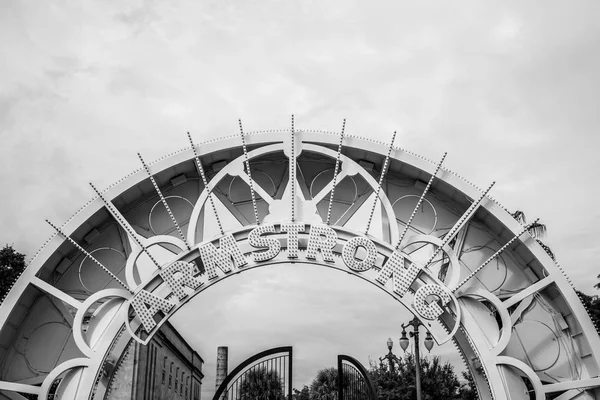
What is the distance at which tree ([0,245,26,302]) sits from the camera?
85.6 feet

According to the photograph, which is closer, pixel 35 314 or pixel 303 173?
pixel 35 314

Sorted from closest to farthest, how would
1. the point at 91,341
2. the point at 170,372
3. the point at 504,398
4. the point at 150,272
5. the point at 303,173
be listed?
1. the point at 504,398
2. the point at 91,341
3. the point at 150,272
4. the point at 303,173
5. the point at 170,372

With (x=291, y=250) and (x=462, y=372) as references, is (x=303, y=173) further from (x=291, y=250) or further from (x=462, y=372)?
(x=462, y=372)

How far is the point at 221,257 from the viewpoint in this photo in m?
13.2

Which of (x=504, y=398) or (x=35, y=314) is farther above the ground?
(x=35, y=314)

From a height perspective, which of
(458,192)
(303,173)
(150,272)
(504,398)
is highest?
(303,173)

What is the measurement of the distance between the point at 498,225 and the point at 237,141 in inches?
251

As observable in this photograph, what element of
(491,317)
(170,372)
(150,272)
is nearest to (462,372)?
(170,372)

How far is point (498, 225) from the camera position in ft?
44.7

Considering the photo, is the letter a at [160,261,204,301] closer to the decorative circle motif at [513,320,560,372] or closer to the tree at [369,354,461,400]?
the decorative circle motif at [513,320,560,372]

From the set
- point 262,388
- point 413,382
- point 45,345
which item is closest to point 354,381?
point 262,388

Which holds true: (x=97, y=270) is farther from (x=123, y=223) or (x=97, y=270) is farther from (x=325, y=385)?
(x=325, y=385)

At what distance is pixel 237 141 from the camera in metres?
14.1

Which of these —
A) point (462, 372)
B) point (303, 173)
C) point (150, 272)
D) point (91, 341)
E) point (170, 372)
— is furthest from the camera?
point (170, 372)
